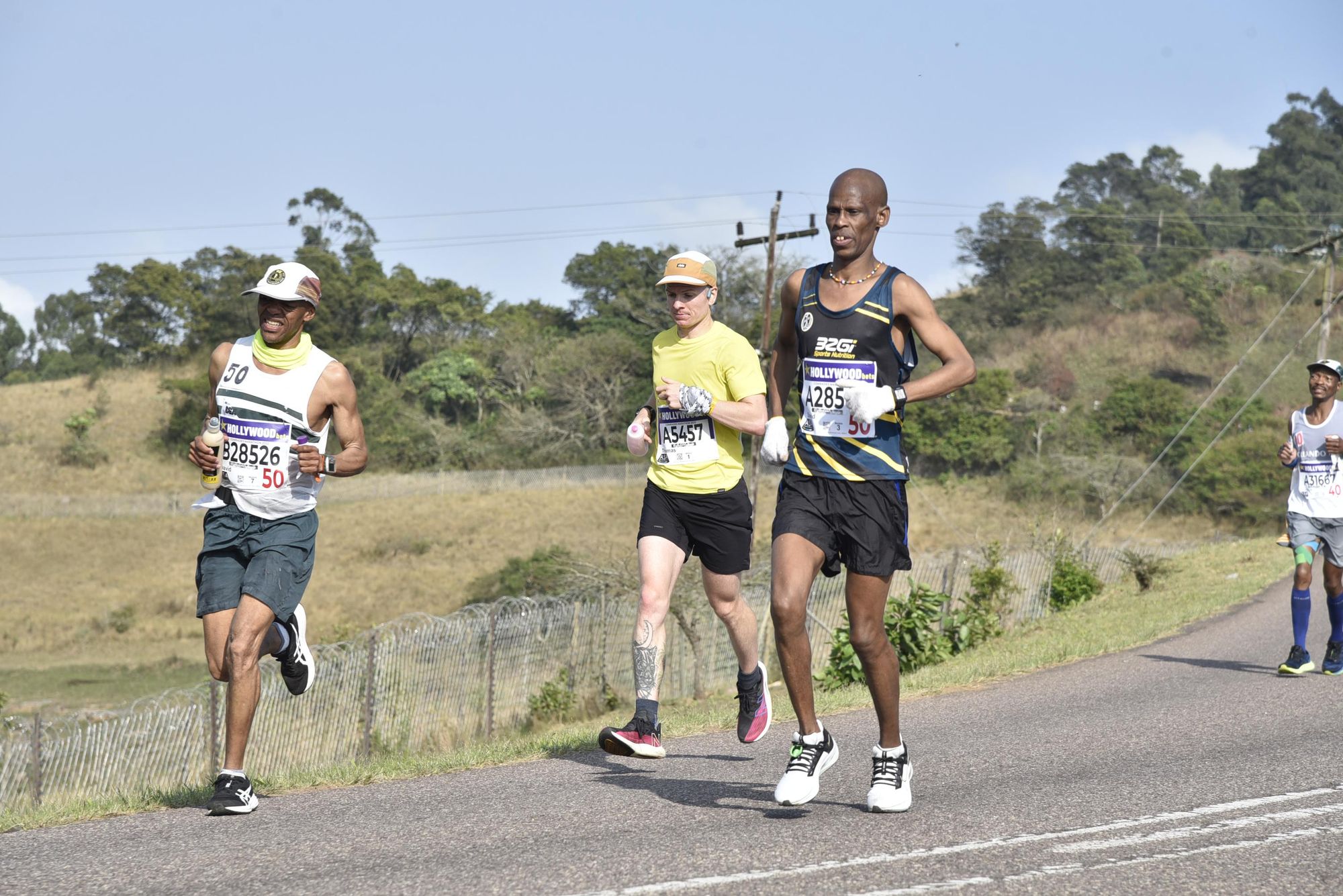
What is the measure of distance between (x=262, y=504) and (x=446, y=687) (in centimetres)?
1142

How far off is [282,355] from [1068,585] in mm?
17532

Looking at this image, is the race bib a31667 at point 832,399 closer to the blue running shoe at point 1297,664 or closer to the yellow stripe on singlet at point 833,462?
the yellow stripe on singlet at point 833,462

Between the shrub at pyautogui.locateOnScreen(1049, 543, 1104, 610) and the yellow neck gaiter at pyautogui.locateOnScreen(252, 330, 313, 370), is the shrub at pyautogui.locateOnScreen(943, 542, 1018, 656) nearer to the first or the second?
the shrub at pyautogui.locateOnScreen(1049, 543, 1104, 610)

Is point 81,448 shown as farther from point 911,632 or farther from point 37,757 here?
point 911,632

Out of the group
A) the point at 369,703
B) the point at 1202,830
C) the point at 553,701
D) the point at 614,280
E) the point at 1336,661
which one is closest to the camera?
the point at 1202,830

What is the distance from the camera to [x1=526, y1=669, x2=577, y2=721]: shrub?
1836cm

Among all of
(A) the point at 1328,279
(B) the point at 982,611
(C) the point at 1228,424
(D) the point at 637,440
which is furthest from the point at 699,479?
(C) the point at 1228,424

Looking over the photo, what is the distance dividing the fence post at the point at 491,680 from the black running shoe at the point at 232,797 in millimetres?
10482

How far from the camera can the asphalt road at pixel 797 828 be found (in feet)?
13.6

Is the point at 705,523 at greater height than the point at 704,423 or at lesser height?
lesser

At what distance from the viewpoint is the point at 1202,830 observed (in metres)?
4.70

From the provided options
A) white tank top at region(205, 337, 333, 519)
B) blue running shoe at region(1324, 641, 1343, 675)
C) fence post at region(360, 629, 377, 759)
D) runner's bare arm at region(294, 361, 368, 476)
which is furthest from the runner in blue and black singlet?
fence post at region(360, 629, 377, 759)

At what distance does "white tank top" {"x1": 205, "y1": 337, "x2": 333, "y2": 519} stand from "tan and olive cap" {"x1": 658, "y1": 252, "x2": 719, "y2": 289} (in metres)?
1.75

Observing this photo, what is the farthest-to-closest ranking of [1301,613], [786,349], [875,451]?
[1301,613], [786,349], [875,451]
